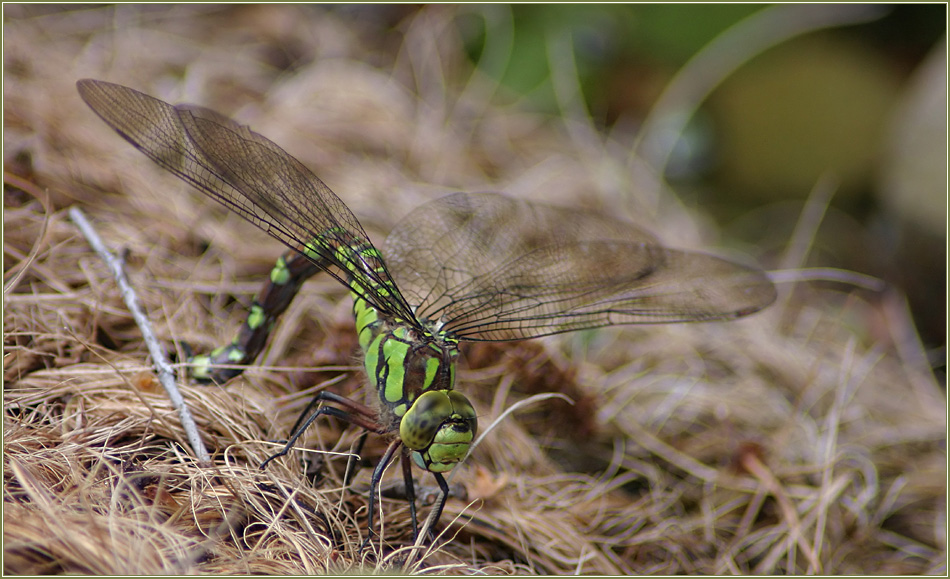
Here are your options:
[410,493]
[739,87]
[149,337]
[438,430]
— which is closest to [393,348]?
[438,430]

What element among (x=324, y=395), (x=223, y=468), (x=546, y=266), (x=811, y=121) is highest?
(x=811, y=121)

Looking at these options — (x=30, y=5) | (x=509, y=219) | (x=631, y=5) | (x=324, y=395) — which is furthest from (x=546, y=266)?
(x=30, y=5)

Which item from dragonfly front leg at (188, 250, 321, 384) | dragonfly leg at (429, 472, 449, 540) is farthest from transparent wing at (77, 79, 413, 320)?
dragonfly leg at (429, 472, 449, 540)

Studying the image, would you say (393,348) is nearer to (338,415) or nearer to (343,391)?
(338,415)

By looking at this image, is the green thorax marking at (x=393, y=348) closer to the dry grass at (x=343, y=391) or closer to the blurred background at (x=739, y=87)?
the dry grass at (x=343, y=391)

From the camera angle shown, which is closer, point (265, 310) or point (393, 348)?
point (393, 348)

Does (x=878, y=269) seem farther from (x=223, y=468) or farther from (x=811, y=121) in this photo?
(x=223, y=468)
